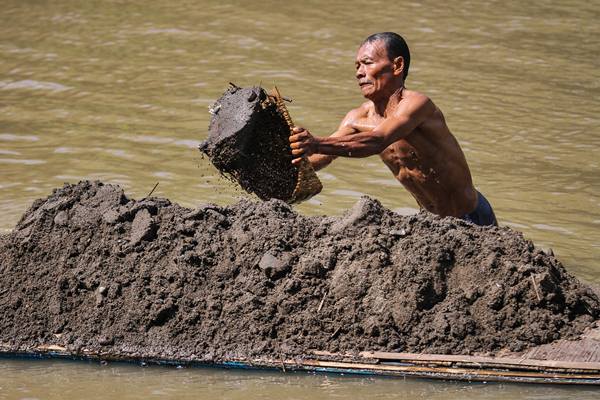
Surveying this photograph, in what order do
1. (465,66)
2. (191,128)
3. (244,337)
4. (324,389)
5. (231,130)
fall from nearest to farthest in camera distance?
(324,389) < (244,337) < (231,130) < (191,128) < (465,66)

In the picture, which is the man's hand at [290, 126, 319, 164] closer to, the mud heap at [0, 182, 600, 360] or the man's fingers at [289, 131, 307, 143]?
the man's fingers at [289, 131, 307, 143]

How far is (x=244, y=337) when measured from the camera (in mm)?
5062

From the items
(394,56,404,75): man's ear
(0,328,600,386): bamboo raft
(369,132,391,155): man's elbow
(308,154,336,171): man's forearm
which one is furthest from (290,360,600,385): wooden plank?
(394,56,404,75): man's ear

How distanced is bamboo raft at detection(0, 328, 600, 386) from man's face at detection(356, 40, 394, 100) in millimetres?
1551

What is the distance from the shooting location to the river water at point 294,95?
759cm

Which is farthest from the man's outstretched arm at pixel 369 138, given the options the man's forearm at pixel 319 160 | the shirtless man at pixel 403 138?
the man's forearm at pixel 319 160

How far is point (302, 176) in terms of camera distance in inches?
214

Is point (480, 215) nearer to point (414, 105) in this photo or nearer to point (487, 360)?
point (414, 105)

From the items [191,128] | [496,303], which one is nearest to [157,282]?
[496,303]

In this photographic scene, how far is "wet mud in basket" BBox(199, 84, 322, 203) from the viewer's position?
5465 mm

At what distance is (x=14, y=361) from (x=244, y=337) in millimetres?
1099

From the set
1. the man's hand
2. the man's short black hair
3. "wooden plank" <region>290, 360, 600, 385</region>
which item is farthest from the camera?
the man's short black hair

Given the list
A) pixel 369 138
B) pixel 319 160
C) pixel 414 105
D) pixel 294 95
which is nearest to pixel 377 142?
pixel 369 138

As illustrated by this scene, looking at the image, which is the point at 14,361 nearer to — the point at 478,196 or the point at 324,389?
the point at 324,389
